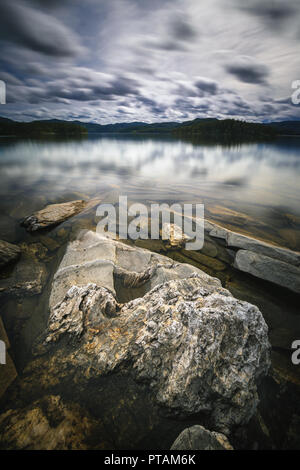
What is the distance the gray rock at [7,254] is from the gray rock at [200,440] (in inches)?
248

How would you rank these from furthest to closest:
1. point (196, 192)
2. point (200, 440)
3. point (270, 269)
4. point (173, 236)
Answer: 1. point (196, 192)
2. point (173, 236)
3. point (270, 269)
4. point (200, 440)

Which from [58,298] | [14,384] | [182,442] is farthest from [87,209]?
[182,442]

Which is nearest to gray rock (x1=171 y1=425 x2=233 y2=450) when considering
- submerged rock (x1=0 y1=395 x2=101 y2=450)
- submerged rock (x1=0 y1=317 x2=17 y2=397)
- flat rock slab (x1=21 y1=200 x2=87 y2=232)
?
submerged rock (x1=0 y1=395 x2=101 y2=450)

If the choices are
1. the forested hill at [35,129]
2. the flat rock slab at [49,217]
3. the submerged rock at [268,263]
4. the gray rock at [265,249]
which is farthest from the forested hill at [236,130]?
the submerged rock at [268,263]

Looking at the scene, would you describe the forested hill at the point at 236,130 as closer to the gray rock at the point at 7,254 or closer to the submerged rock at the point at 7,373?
the gray rock at the point at 7,254

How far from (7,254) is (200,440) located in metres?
6.82

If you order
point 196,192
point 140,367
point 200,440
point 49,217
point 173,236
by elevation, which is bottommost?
point 200,440

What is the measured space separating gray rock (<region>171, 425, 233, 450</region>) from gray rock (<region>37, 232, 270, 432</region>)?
22cm

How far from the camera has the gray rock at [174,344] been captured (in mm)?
2881

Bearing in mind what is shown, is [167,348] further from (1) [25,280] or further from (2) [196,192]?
(2) [196,192]

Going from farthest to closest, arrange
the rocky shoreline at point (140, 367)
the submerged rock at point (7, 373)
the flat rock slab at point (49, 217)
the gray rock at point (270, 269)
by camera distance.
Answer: the flat rock slab at point (49, 217)
the gray rock at point (270, 269)
the submerged rock at point (7, 373)
the rocky shoreline at point (140, 367)

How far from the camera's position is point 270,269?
5.61 metres

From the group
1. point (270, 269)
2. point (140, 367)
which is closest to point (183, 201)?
point (270, 269)
